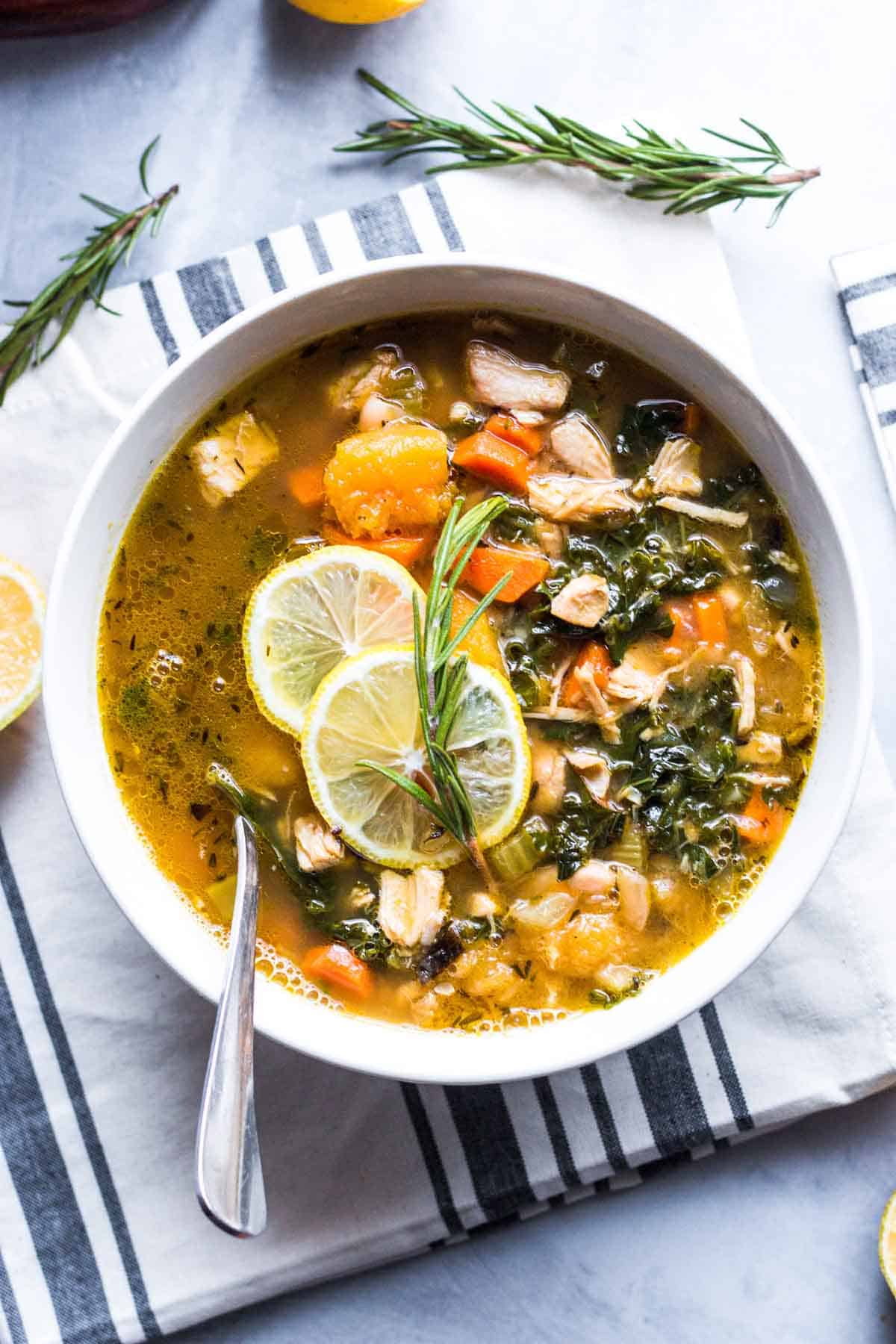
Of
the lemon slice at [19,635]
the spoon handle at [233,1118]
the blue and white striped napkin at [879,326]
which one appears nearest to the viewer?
the spoon handle at [233,1118]

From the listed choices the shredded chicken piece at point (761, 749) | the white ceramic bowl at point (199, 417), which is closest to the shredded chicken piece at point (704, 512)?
the white ceramic bowl at point (199, 417)

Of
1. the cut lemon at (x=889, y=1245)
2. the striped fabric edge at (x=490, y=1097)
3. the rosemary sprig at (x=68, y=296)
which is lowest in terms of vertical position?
the cut lemon at (x=889, y=1245)

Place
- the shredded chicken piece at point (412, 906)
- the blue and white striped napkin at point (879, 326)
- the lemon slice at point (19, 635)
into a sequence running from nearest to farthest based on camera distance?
the shredded chicken piece at point (412, 906) → the lemon slice at point (19, 635) → the blue and white striped napkin at point (879, 326)

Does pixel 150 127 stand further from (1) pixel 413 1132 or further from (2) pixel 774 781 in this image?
(1) pixel 413 1132

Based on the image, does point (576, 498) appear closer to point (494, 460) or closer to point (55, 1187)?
point (494, 460)

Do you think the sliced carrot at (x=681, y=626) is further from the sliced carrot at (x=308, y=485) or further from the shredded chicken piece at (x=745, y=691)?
the sliced carrot at (x=308, y=485)

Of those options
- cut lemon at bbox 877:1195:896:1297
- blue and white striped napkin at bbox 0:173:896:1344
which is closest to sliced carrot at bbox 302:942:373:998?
blue and white striped napkin at bbox 0:173:896:1344

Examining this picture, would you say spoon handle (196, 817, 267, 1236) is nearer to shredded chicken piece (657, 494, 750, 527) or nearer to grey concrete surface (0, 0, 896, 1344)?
grey concrete surface (0, 0, 896, 1344)

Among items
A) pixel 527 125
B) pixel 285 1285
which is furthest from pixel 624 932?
pixel 527 125
